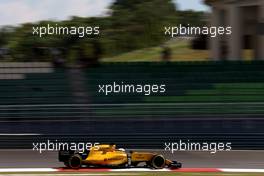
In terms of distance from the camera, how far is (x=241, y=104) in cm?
1867

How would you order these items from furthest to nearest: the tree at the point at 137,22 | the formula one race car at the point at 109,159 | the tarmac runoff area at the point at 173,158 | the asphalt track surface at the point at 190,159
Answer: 1. the tree at the point at 137,22
2. the asphalt track surface at the point at 190,159
3. the tarmac runoff area at the point at 173,158
4. the formula one race car at the point at 109,159

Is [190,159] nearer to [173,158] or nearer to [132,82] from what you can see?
[173,158]

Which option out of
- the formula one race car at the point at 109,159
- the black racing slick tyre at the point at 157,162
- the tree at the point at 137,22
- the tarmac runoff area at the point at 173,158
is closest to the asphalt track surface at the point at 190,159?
the tarmac runoff area at the point at 173,158

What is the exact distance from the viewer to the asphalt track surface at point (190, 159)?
577 inches

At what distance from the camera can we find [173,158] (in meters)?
15.9

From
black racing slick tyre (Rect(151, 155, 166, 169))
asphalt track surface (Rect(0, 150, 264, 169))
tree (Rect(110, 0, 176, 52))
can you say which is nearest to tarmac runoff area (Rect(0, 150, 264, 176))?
asphalt track surface (Rect(0, 150, 264, 169))

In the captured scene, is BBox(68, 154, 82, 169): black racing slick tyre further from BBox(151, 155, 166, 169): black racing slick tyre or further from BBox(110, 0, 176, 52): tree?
BBox(110, 0, 176, 52): tree

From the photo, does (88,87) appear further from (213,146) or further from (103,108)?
(213,146)

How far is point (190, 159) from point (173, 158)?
427 mm

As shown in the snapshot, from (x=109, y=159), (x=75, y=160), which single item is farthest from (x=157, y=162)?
(x=75, y=160)

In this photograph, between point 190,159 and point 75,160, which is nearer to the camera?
point 75,160

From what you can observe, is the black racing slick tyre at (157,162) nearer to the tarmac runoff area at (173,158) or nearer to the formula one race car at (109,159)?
the formula one race car at (109,159)

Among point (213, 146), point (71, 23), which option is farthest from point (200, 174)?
point (71, 23)

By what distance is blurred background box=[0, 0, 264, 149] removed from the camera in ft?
59.0
